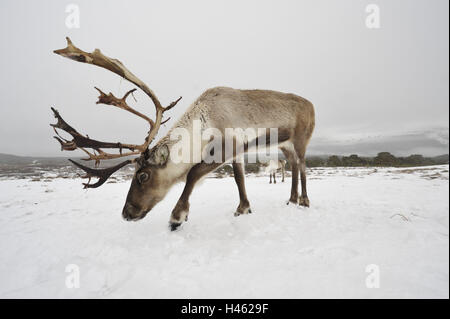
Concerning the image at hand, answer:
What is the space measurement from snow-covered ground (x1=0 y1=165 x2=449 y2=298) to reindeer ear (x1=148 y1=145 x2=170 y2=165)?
0.96 meters

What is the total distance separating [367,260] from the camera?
4.74 ft

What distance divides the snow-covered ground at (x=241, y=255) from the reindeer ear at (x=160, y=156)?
0.96m

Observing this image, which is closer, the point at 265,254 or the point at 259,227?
the point at 265,254

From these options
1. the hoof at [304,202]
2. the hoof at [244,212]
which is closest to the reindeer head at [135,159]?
the hoof at [244,212]

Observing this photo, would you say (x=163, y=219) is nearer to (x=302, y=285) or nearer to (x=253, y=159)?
(x=253, y=159)

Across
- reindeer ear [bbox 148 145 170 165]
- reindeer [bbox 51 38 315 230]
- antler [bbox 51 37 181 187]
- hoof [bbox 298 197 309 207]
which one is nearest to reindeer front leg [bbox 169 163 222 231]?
reindeer [bbox 51 38 315 230]

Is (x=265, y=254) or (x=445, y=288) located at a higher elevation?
(x=445, y=288)

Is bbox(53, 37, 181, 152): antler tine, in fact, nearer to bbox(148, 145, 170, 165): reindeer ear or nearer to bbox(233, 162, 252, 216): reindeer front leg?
bbox(148, 145, 170, 165): reindeer ear

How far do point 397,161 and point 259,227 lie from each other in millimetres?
22793

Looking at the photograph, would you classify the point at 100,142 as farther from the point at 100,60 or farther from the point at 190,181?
the point at 190,181

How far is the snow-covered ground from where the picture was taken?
1258 mm

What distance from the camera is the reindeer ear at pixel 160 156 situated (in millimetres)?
2613
